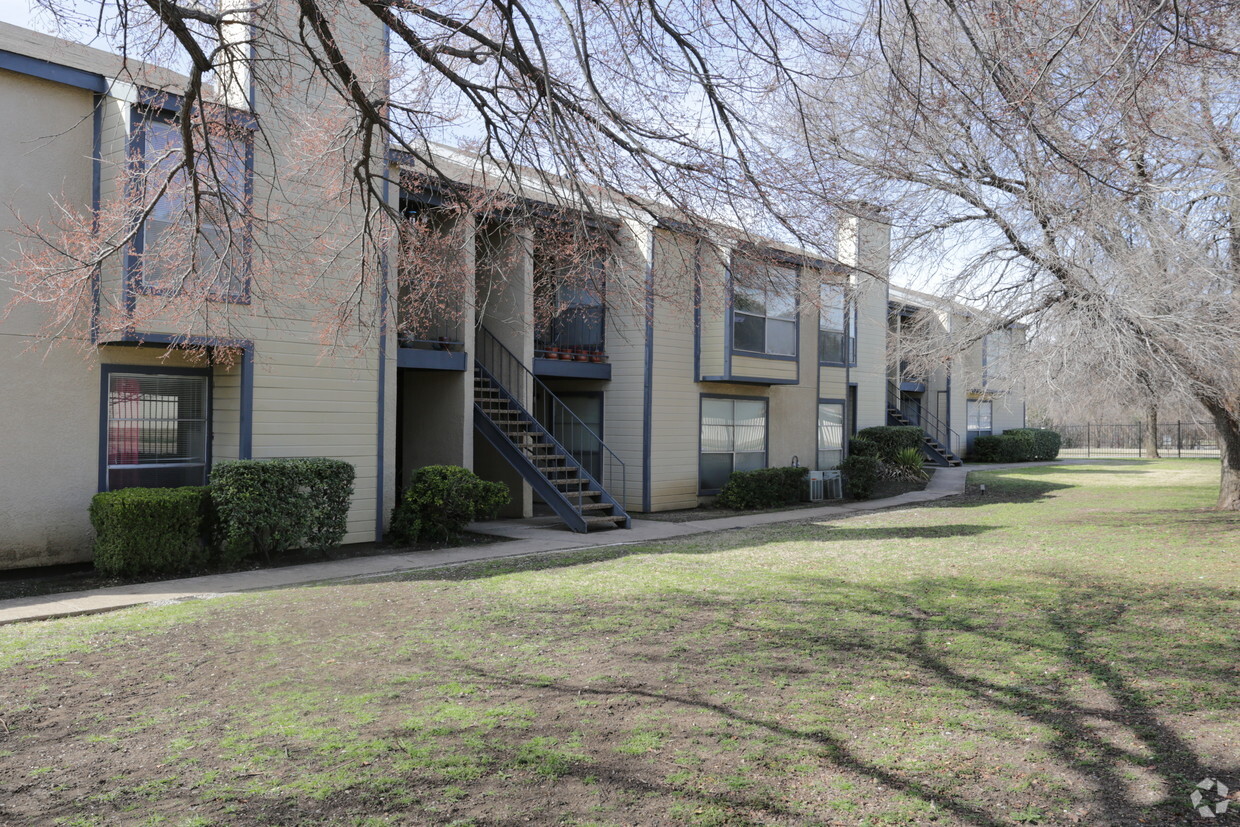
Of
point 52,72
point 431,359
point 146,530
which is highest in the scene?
point 52,72

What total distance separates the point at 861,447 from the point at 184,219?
56.2ft

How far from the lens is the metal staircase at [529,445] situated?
45.5ft

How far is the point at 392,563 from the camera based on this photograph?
424 inches

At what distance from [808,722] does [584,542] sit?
7756mm

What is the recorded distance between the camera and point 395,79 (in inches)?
293

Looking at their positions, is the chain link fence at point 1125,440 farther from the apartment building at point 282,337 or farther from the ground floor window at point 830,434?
the apartment building at point 282,337

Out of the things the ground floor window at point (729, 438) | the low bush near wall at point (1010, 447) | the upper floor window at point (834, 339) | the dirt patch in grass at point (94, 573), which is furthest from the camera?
the low bush near wall at point (1010, 447)

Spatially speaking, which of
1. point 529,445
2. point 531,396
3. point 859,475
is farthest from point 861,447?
point 529,445

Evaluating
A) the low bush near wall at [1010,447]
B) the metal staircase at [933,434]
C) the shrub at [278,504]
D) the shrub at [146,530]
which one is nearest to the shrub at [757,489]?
the shrub at [278,504]

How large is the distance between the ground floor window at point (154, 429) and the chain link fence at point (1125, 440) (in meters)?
41.9

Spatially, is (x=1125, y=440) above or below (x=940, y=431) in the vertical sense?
below

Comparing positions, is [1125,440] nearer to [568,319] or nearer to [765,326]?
[765,326]

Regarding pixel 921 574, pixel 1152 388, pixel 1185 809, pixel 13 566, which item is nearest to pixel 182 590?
pixel 13 566

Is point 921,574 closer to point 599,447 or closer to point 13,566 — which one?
point 599,447
